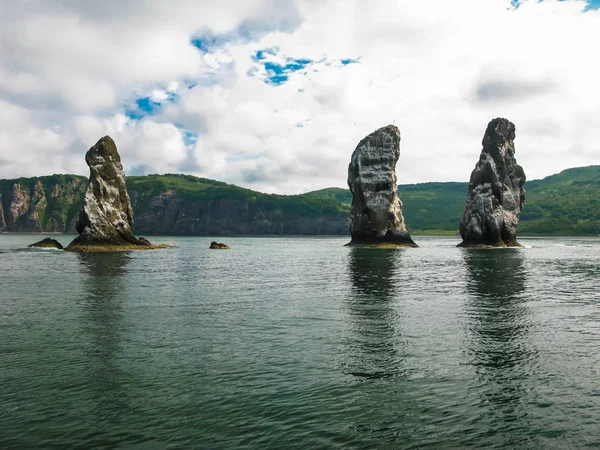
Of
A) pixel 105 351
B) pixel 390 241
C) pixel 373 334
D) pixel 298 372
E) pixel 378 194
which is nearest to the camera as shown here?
pixel 298 372

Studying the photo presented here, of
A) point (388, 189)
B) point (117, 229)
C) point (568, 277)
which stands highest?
point (388, 189)

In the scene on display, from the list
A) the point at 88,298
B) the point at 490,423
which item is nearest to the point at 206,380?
the point at 490,423

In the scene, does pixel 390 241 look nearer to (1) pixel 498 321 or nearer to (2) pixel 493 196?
(2) pixel 493 196

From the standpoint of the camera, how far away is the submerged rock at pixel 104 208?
101 metres

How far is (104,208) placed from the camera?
10169 centimetres

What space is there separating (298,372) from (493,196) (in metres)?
125

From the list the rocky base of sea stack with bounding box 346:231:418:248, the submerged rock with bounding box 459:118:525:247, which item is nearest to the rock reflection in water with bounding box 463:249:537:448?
the submerged rock with bounding box 459:118:525:247

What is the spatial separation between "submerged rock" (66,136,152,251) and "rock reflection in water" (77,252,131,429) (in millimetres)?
67581

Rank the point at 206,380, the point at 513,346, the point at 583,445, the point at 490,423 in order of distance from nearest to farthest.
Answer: the point at 583,445 → the point at 490,423 → the point at 206,380 → the point at 513,346

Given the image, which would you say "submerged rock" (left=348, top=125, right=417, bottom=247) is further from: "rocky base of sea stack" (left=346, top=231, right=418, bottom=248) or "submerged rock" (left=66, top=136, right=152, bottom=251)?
"submerged rock" (left=66, top=136, right=152, bottom=251)

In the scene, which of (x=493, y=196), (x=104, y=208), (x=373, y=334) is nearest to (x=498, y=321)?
(x=373, y=334)

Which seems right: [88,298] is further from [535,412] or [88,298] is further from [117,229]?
[117,229]

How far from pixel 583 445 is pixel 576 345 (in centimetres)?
1139

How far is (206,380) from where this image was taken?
15625mm
